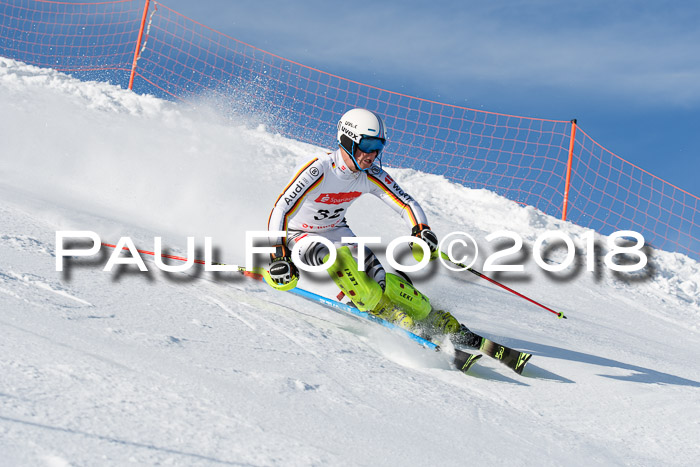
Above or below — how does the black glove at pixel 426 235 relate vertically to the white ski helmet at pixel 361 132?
below

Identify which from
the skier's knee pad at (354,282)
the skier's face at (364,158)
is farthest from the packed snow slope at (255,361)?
the skier's face at (364,158)

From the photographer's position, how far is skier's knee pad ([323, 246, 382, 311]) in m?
3.89

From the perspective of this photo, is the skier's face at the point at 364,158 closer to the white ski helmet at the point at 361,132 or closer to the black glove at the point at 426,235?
the white ski helmet at the point at 361,132

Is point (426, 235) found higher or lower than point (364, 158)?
lower

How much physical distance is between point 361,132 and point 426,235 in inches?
31.6

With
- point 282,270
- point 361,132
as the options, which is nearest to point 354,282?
point 282,270

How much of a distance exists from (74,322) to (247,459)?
1281mm

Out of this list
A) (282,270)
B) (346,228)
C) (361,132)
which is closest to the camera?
(282,270)

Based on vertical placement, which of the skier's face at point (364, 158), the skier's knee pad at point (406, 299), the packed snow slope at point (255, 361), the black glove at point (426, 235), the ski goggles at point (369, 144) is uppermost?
the ski goggles at point (369, 144)

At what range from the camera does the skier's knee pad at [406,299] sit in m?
3.94

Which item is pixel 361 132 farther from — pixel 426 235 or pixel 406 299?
pixel 406 299

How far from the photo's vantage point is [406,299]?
12.9 feet

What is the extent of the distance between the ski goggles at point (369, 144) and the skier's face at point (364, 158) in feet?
0.08

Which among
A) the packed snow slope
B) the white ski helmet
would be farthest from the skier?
the packed snow slope
